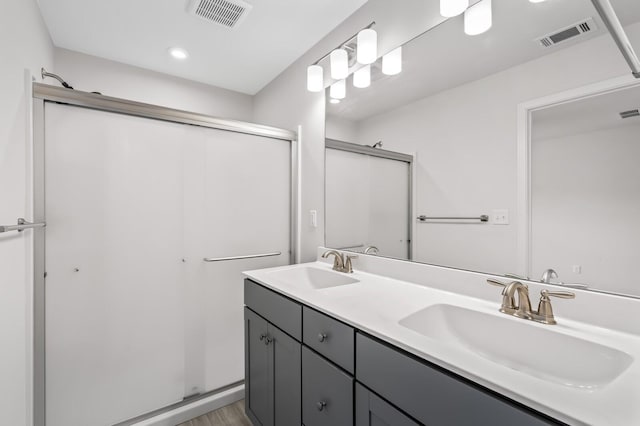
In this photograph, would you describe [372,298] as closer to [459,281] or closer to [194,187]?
[459,281]

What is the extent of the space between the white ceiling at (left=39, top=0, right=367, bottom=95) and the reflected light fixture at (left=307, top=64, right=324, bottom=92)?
0.23 meters

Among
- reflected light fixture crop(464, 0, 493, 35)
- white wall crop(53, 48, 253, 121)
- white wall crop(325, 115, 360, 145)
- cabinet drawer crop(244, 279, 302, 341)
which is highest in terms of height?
white wall crop(53, 48, 253, 121)

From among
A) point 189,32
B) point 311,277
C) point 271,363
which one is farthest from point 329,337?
point 189,32

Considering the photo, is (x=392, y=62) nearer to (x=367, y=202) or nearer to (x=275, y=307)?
(x=367, y=202)

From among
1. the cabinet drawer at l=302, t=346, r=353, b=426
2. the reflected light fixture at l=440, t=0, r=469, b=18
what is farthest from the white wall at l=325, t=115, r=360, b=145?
the cabinet drawer at l=302, t=346, r=353, b=426

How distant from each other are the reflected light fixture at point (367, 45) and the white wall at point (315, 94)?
2.0 inches

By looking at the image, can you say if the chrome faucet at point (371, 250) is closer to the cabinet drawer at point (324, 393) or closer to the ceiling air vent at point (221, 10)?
the cabinet drawer at point (324, 393)

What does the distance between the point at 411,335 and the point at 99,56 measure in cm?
283

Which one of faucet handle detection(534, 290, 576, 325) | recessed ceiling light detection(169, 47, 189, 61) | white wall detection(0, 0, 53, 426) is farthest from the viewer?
recessed ceiling light detection(169, 47, 189, 61)

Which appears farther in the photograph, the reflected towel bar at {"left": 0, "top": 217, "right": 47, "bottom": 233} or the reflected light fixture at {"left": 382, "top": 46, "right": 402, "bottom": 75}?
the reflected light fixture at {"left": 382, "top": 46, "right": 402, "bottom": 75}

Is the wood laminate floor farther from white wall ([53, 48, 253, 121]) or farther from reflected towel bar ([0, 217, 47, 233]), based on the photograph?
white wall ([53, 48, 253, 121])

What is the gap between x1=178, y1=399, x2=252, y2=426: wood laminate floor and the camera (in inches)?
68.7

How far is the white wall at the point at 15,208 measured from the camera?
1.09 metres

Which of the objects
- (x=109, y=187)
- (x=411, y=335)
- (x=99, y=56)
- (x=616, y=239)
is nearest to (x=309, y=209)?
(x=109, y=187)
